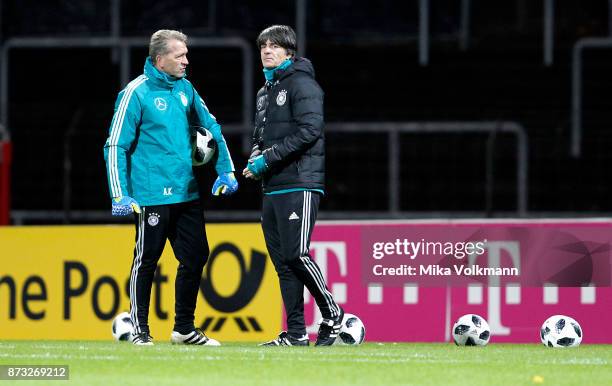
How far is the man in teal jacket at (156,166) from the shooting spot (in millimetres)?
8406

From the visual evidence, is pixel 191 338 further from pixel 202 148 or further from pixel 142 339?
pixel 202 148

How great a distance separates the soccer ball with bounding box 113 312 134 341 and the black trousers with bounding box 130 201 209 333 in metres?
0.93

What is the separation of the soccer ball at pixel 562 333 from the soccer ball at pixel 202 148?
2.42 meters

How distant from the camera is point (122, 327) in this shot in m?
9.60

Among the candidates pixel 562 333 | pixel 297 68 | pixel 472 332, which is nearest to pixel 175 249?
pixel 297 68

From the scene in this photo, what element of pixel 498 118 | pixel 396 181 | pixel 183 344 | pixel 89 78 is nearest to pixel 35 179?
pixel 89 78

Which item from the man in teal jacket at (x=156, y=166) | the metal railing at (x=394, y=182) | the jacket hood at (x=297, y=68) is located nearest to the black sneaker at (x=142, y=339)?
the man in teal jacket at (x=156, y=166)

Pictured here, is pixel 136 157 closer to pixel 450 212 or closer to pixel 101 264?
pixel 101 264

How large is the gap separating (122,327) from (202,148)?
1.59 meters

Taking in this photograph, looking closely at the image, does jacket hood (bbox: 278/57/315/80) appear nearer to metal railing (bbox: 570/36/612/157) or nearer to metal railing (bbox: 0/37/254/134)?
metal railing (bbox: 570/36/612/157)

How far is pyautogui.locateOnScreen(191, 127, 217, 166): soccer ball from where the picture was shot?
8.64m

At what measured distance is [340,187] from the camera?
13484 millimetres

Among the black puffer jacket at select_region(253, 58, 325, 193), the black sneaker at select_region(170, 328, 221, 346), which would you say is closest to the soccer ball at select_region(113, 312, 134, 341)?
the black sneaker at select_region(170, 328, 221, 346)

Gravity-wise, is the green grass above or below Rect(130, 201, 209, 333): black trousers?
below
